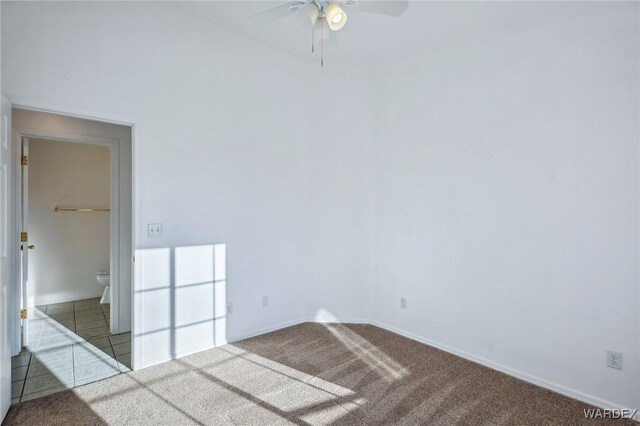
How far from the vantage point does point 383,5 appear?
198 centimetres

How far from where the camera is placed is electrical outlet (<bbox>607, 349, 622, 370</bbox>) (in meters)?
2.31

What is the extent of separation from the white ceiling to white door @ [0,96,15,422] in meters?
1.67

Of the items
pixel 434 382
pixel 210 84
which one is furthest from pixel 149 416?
pixel 210 84

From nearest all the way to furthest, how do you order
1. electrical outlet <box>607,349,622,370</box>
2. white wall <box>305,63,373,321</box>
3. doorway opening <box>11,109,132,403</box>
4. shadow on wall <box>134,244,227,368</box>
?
1. electrical outlet <box>607,349,622,370</box>
2. shadow on wall <box>134,244,227,368</box>
3. doorway opening <box>11,109,132,403</box>
4. white wall <box>305,63,373,321</box>

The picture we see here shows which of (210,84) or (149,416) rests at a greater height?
(210,84)

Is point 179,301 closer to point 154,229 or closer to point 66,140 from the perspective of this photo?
point 154,229

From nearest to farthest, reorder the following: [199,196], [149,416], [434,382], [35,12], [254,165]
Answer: [149,416], [35,12], [434,382], [199,196], [254,165]

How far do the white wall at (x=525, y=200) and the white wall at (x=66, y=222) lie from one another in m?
4.42

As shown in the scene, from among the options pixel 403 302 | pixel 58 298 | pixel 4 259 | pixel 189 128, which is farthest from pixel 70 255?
pixel 403 302

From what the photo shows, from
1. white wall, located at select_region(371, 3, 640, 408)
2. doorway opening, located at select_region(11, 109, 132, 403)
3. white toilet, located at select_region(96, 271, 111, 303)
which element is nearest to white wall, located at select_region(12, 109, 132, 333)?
doorway opening, located at select_region(11, 109, 132, 403)

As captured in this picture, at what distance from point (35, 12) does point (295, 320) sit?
137 inches

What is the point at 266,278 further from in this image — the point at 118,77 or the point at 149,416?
the point at 118,77

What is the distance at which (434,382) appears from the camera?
8.58ft

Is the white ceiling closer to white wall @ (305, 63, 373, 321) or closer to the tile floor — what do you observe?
white wall @ (305, 63, 373, 321)
